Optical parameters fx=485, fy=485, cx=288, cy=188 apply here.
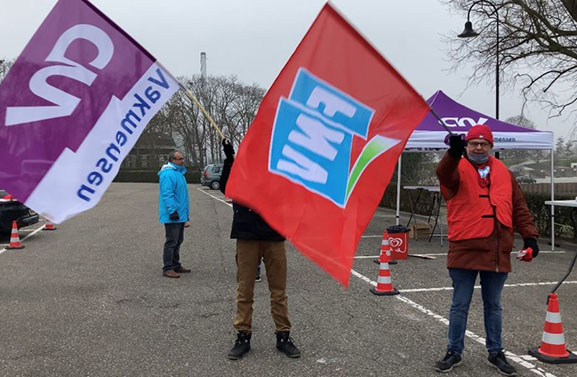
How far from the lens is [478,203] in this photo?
3.67 metres

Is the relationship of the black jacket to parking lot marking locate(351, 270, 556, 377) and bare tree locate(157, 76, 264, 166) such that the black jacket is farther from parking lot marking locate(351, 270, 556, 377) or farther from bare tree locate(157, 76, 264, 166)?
bare tree locate(157, 76, 264, 166)

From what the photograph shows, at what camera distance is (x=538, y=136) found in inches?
366

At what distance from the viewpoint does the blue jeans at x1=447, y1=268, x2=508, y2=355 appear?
377 centimetres

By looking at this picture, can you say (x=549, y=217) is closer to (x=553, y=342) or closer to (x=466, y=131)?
(x=466, y=131)

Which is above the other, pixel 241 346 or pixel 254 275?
pixel 254 275

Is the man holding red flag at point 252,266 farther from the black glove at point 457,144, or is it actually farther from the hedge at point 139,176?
the hedge at point 139,176

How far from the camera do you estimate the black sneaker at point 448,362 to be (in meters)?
3.80

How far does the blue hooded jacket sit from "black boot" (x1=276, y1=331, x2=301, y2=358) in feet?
10.8

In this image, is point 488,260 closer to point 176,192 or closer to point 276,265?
point 276,265

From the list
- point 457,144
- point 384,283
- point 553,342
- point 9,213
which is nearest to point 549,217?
point 384,283

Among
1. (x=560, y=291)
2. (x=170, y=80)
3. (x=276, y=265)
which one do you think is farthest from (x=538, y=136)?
(x=170, y=80)

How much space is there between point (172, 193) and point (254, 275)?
3.21m

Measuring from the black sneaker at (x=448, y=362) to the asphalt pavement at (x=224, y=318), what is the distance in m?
0.06

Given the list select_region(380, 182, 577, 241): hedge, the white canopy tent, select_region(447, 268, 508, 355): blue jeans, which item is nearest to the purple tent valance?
the white canopy tent
